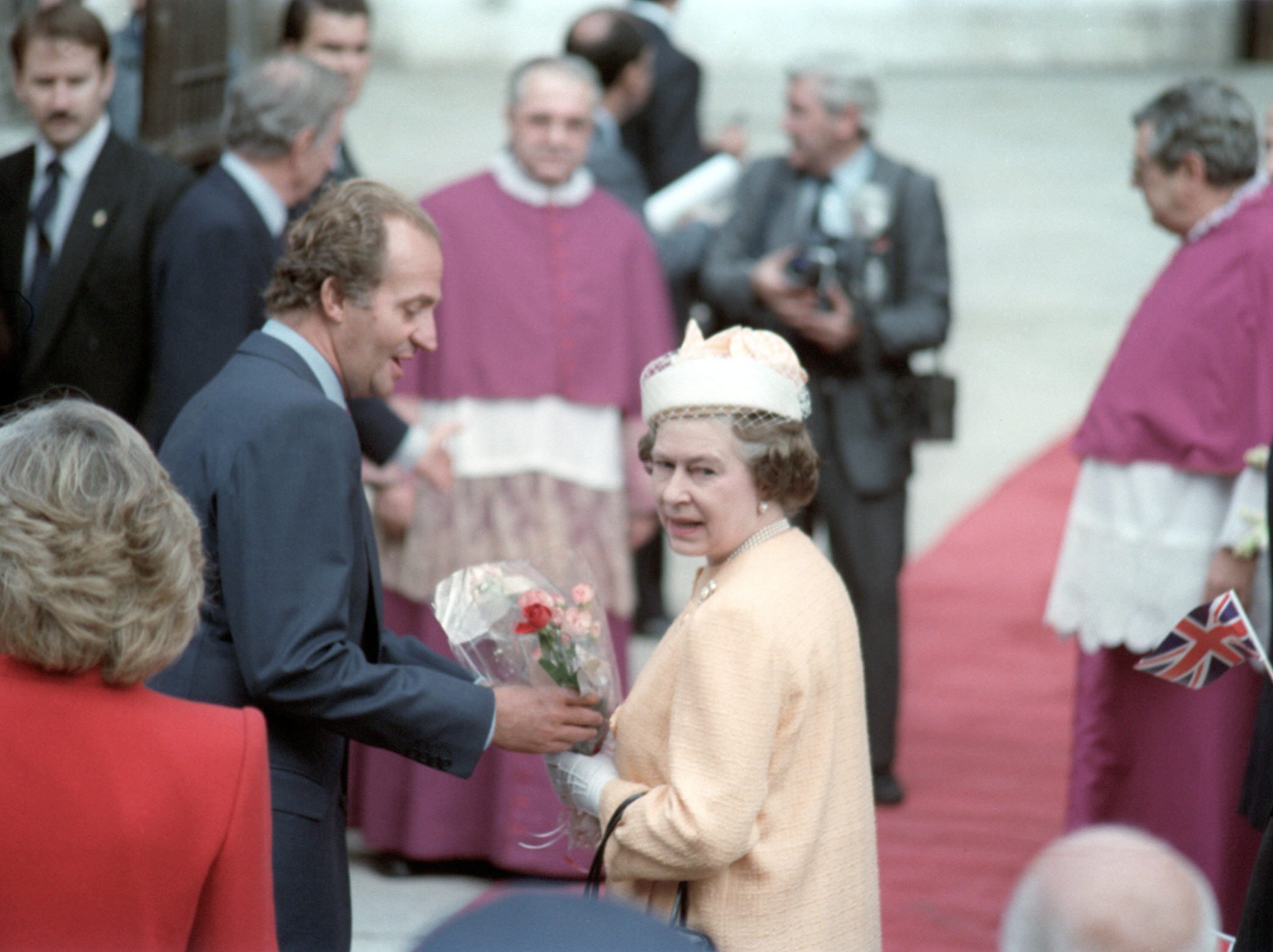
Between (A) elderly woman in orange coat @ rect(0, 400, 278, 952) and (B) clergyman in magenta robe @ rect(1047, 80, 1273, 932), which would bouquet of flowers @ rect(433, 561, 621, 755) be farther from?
(B) clergyman in magenta robe @ rect(1047, 80, 1273, 932)

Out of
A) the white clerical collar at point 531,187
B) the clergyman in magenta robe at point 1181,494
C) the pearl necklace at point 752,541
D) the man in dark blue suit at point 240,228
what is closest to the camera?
the pearl necklace at point 752,541

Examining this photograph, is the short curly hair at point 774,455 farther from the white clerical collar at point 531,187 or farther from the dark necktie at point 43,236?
the dark necktie at point 43,236

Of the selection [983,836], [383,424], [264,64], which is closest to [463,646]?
[383,424]

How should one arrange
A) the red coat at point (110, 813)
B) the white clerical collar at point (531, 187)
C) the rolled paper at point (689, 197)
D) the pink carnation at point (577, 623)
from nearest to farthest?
the red coat at point (110, 813), the pink carnation at point (577, 623), the white clerical collar at point (531, 187), the rolled paper at point (689, 197)

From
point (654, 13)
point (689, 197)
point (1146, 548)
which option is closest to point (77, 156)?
point (689, 197)

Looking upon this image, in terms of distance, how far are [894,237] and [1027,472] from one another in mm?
5144

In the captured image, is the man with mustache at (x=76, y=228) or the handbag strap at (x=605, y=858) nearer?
the handbag strap at (x=605, y=858)

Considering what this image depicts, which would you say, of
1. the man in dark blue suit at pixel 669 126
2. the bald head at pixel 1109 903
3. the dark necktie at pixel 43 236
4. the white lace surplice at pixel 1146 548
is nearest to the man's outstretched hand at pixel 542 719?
the bald head at pixel 1109 903

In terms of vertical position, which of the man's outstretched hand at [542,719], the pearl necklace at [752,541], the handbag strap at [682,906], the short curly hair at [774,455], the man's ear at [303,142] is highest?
the man's ear at [303,142]

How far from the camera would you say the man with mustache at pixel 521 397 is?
16.1 ft

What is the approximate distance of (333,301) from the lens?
293 cm

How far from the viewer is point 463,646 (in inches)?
119

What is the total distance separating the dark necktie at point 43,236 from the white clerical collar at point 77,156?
0.02 meters

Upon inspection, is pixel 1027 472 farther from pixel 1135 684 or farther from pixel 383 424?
pixel 383 424
